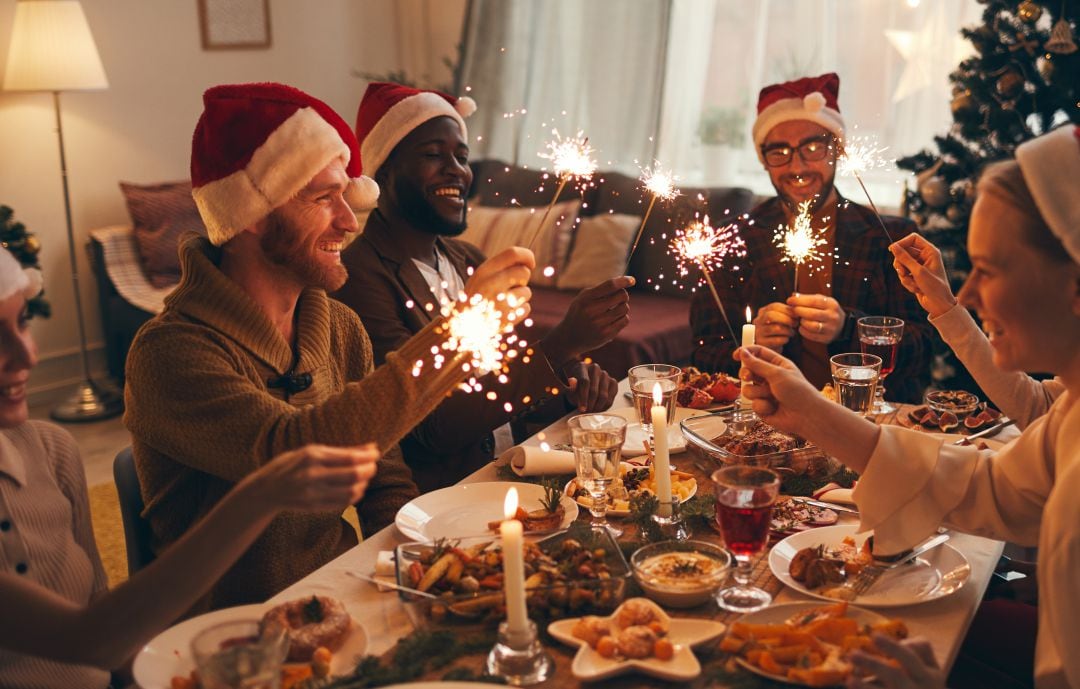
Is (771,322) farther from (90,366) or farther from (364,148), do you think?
(90,366)

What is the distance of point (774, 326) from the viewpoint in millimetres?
2600

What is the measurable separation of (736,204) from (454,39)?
2.83 m

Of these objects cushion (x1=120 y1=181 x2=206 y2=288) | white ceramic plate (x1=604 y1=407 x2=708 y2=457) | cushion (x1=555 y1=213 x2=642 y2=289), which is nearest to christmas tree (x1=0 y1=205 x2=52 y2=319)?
cushion (x1=120 y1=181 x2=206 y2=288)

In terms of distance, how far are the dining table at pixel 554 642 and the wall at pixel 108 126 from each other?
4.49 meters

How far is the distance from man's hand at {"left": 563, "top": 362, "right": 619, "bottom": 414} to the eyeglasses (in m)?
1.01

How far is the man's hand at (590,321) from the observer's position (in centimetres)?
228

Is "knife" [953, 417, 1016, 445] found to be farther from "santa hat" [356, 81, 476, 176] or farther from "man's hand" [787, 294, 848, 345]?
"santa hat" [356, 81, 476, 176]

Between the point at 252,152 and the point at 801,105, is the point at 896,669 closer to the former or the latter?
the point at 252,152

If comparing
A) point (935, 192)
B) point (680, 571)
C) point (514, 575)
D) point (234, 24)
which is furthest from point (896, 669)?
point (234, 24)

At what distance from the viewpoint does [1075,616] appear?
1.30 meters

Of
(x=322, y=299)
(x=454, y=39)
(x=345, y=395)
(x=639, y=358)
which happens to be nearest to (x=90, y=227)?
(x=454, y=39)

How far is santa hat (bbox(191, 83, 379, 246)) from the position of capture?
6.50 feet

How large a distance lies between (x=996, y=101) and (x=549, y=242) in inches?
87.5

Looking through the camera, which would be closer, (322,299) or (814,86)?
(322,299)
